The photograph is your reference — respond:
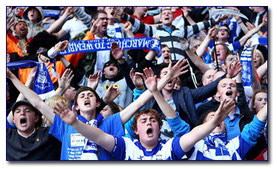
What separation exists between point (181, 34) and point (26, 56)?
1.46m

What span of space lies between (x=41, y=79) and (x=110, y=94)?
70 cm

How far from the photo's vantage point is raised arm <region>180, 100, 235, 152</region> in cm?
405

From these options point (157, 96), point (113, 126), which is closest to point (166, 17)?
point (157, 96)

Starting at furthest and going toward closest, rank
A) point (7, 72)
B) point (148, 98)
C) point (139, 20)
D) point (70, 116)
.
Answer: point (139, 20), point (7, 72), point (148, 98), point (70, 116)

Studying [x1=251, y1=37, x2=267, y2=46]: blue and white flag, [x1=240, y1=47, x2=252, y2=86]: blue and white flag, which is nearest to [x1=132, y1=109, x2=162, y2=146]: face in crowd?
[x1=240, y1=47, x2=252, y2=86]: blue and white flag

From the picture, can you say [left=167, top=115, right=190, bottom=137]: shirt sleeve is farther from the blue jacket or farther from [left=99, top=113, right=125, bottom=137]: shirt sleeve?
[left=99, top=113, right=125, bottom=137]: shirt sleeve

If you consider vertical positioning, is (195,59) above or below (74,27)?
below

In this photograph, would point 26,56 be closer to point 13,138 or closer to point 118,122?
point 13,138

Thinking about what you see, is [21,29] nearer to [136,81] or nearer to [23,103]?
[23,103]

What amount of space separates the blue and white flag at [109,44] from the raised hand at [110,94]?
530mm

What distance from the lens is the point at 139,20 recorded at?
5301 millimetres

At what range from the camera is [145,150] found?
14.9 ft

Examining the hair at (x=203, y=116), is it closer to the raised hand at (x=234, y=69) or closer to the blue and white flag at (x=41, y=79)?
the raised hand at (x=234, y=69)
